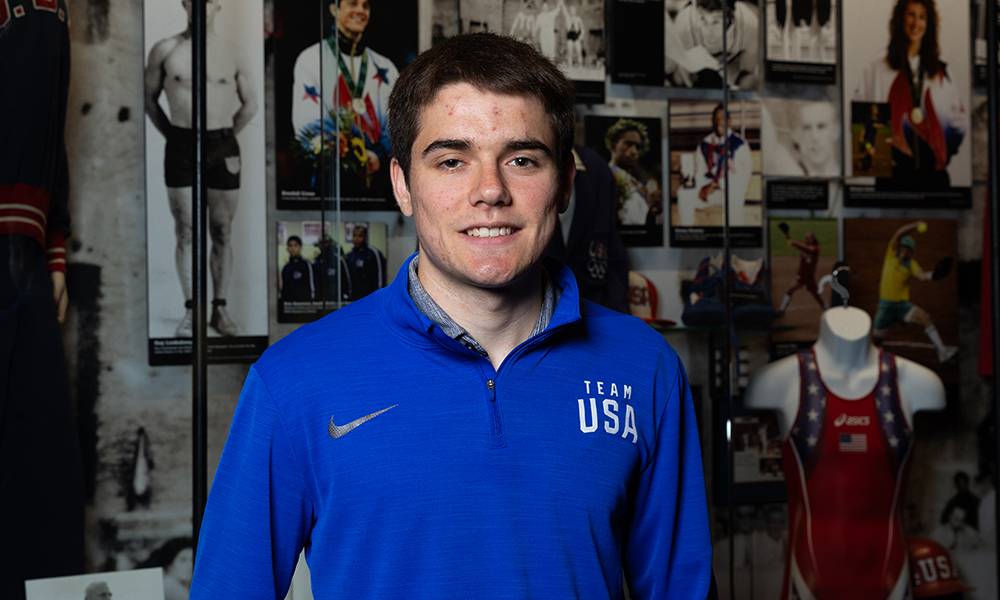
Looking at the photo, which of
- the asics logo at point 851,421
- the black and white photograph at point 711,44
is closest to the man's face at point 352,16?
the black and white photograph at point 711,44

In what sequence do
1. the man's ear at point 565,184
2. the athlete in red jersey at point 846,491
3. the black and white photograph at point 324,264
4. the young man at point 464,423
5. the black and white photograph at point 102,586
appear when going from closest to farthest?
1. the young man at point 464,423
2. the man's ear at point 565,184
3. the black and white photograph at point 102,586
4. the black and white photograph at point 324,264
5. the athlete in red jersey at point 846,491

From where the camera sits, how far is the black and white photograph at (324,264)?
1.65 m

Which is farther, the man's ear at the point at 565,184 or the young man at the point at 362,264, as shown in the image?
the young man at the point at 362,264

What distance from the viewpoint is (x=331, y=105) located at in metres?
1.69

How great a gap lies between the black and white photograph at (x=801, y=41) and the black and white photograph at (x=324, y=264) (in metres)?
1.06

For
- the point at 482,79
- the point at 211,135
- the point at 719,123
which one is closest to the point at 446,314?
the point at 482,79

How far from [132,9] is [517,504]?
146 centimetres

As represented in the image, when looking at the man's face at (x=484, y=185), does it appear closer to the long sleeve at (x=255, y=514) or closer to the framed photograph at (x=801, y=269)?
the long sleeve at (x=255, y=514)

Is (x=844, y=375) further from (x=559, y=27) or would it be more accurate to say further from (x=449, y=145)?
(x=449, y=145)

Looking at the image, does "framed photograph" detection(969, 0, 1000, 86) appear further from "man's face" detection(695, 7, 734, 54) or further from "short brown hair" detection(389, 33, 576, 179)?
"short brown hair" detection(389, 33, 576, 179)

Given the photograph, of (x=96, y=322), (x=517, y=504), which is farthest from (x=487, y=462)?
(x=96, y=322)

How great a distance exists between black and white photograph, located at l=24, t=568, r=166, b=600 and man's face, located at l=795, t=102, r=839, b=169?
5.52ft

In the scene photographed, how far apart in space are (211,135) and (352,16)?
38cm

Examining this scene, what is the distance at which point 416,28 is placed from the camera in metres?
1.76
